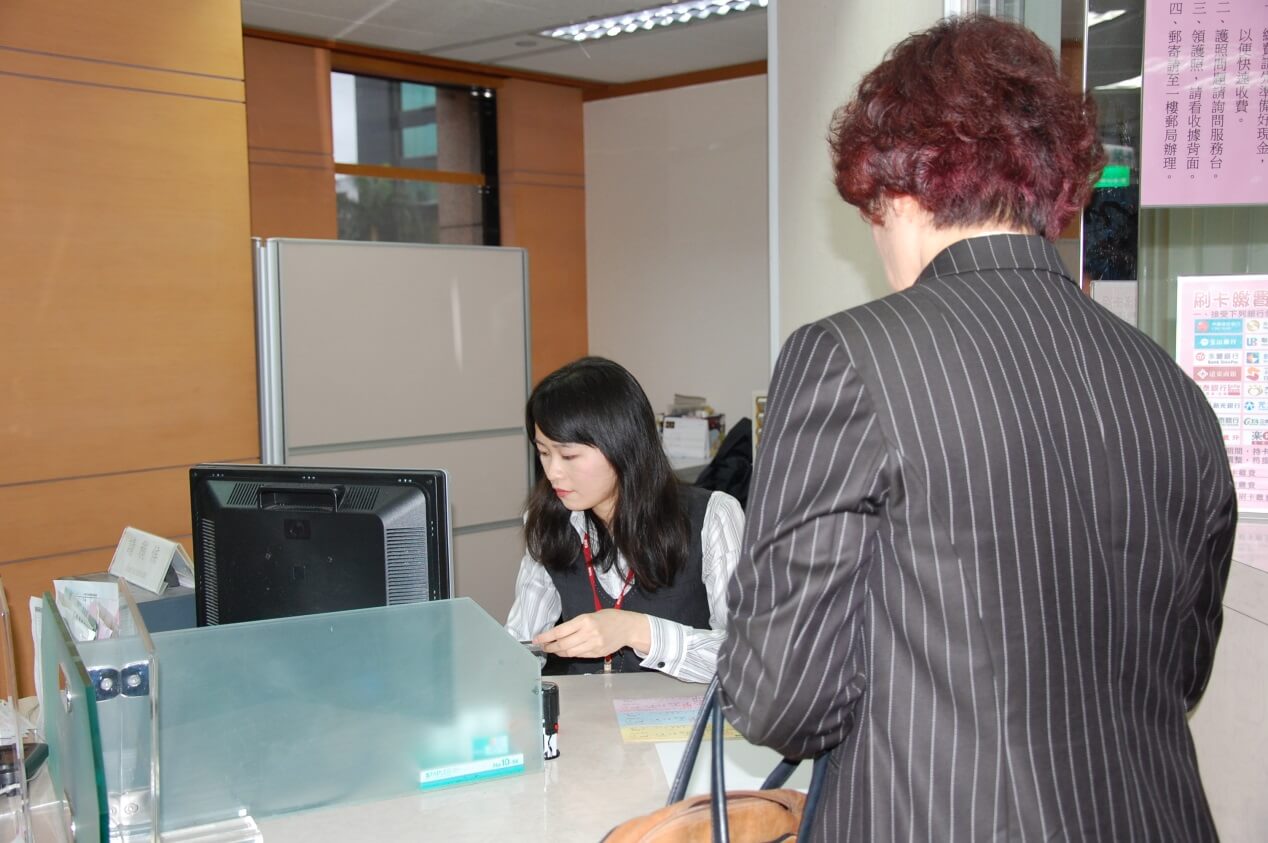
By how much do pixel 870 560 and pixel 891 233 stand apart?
336 millimetres

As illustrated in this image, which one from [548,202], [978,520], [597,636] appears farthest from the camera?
[548,202]

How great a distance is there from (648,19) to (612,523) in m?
3.51

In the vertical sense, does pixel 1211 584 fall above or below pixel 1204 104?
below

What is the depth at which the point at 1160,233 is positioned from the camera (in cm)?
200

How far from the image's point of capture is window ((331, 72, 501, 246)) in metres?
5.81

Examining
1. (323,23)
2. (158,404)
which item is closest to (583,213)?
(323,23)

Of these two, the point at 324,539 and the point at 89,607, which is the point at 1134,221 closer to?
the point at 324,539

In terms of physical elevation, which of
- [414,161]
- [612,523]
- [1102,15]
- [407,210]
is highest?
[414,161]

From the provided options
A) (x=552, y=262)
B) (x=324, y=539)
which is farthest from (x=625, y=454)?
(x=552, y=262)

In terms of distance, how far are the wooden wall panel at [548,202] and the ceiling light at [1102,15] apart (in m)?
4.64

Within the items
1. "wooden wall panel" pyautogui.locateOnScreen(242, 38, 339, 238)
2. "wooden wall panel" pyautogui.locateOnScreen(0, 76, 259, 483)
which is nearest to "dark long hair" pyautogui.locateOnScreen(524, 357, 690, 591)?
"wooden wall panel" pyautogui.locateOnScreen(0, 76, 259, 483)

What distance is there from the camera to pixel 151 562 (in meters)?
2.04

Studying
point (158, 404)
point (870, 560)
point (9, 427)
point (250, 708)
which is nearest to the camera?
point (870, 560)

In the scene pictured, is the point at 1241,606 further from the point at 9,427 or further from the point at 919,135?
the point at 9,427
